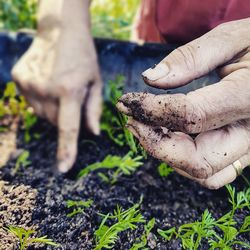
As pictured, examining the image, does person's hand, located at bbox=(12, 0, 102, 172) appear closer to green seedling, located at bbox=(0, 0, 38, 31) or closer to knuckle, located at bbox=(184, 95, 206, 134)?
green seedling, located at bbox=(0, 0, 38, 31)

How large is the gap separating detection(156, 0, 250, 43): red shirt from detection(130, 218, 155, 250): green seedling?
36.4 inches

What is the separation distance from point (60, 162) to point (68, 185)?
0.14 m

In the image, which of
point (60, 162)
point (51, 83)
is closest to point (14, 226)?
point (60, 162)

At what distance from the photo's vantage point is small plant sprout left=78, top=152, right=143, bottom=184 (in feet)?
4.60

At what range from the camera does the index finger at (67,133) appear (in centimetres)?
154

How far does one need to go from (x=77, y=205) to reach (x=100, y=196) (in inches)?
6.3

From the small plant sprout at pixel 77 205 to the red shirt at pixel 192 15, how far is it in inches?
36.6

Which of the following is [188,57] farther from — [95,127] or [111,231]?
[95,127]

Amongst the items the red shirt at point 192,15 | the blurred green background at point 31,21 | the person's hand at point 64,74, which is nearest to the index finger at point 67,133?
the person's hand at point 64,74

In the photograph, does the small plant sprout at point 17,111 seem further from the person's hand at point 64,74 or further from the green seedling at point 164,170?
the green seedling at point 164,170

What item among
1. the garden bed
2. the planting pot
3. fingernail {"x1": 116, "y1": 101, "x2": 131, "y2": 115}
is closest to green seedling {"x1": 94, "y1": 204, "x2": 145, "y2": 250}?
the garden bed

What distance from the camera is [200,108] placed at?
2.98ft

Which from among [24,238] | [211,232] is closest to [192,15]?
[211,232]

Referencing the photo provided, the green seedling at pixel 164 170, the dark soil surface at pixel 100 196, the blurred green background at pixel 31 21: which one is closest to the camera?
the dark soil surface at pixel 100 196
